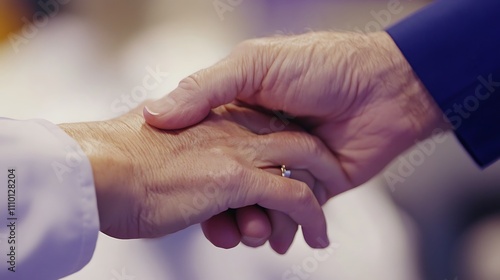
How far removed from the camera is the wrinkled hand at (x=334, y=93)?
2.74ft

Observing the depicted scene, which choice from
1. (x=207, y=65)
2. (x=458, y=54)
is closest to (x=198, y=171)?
(x=458, y=54)

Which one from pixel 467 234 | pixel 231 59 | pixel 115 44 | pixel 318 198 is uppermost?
pixel 231 59

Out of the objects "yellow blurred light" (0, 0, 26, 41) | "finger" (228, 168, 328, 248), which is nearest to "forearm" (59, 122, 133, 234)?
"finger" (228, 168, 328, 248)

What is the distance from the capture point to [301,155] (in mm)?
871

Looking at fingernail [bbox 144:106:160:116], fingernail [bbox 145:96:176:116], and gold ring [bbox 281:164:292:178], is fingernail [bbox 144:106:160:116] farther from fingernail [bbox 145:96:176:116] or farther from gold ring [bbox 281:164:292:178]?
gold ring [bbox 281:164:292:178]

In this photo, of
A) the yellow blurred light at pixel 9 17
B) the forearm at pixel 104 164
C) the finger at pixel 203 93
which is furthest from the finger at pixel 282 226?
the yellow blurred light at pixel 9 17

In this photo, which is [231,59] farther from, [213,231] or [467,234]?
[467,234]

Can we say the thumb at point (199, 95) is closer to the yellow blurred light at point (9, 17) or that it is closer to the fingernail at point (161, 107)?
the fingernail at point (161, 107)

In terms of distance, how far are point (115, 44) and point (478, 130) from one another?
0.83 meters

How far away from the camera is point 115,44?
1.41 metres

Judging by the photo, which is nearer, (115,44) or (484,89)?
(484,89)

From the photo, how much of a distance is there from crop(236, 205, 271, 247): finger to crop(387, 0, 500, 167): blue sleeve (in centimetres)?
30

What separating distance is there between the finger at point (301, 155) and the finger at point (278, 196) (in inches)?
1.7

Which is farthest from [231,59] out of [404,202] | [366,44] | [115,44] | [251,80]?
[115,44]
